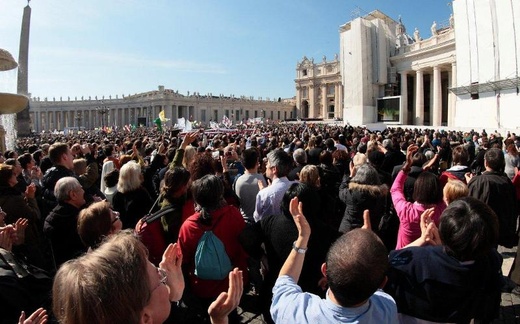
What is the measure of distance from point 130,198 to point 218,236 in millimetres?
1904

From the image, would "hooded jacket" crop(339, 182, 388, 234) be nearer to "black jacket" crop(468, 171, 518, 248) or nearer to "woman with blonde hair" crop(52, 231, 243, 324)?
"black jacket" crop(468, 171, 518, 248)

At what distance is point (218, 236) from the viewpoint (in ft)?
10.2

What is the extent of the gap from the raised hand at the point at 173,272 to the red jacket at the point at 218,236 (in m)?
1.13

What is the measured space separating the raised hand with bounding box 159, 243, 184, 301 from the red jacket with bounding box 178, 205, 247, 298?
3.71 ft

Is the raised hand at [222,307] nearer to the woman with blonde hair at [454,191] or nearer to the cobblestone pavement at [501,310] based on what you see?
the cobblestone pavement at [501,310]

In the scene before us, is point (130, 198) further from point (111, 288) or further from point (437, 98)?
point (437, 98)

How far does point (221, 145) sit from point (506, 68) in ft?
78.6

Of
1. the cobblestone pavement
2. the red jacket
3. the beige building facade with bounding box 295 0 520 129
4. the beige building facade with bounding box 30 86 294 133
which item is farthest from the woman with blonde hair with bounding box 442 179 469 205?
the beige building facade with bounding box 30 86 294 133

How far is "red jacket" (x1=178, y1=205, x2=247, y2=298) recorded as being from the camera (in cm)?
311

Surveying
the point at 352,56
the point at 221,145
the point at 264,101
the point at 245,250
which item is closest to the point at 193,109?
the point at 264,101

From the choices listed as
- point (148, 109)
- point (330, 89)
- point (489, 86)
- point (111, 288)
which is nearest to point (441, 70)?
point (489, 86)

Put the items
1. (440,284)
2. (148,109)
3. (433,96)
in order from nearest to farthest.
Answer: (440,284), (433,96), (148,109)

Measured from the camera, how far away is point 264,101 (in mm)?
101062

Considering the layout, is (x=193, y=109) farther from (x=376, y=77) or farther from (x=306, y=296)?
(x=306, y=296)
